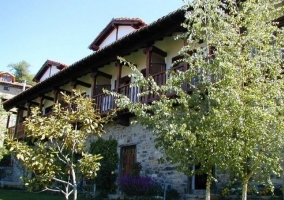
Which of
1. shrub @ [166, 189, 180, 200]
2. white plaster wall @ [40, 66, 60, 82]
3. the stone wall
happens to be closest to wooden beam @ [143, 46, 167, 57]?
the stone wall

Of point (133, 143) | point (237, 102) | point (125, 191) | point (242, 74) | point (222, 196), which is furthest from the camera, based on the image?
point (133, 143)

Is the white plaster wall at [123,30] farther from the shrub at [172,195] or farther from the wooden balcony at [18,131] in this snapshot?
the shrub at [172,195]

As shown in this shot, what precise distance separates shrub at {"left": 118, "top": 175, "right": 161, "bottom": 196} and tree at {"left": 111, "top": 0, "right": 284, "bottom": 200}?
14.5 ft

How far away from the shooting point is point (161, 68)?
1292 cm

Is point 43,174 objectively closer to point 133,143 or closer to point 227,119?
point 227,119

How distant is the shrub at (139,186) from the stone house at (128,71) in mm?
517

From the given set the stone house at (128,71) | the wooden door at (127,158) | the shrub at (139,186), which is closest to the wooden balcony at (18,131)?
the stone house at (128,71)

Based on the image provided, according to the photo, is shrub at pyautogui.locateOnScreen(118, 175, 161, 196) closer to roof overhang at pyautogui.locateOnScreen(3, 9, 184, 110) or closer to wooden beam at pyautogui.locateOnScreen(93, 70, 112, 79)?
roof overhang at pyautogui.locateOnScreen(3, 9, 184, 110)

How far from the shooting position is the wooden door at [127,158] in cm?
1230

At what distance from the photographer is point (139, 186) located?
33.6 ft

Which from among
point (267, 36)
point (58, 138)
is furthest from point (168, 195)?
point (267, 36)

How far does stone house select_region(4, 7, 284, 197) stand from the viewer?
10.7 m

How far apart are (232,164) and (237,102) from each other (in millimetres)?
985

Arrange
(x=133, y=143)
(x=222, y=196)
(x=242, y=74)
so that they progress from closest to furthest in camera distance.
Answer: (x=242, y=74)
(x=222, y=196)
(x=133, y=143)
